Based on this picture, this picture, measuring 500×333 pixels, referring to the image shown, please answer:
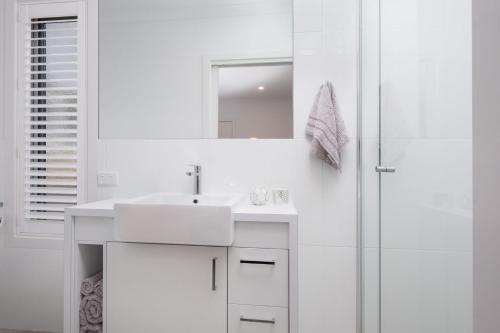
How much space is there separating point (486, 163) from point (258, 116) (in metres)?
1.28

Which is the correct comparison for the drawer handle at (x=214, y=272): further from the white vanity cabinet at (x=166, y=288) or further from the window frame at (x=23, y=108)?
the window frame at (x=23, y=108)

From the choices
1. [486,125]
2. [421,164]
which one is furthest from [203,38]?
[486,125]

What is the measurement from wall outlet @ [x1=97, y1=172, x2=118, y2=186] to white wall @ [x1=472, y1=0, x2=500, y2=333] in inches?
65.8

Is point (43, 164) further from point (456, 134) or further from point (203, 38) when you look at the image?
point (456, 134)

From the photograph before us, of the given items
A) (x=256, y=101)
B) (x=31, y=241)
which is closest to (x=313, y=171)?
(x=256, y=101)

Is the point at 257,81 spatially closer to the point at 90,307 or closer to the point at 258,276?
the point at 258,276

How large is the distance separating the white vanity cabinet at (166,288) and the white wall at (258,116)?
0.71m

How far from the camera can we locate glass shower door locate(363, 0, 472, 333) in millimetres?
502

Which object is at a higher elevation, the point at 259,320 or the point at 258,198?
the point at 258,198

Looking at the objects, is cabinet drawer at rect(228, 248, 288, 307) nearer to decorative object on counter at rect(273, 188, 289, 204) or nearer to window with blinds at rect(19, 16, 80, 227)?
decorative object on counter at rect(273, 188, 289, 204)

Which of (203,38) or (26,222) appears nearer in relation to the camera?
(203,38)

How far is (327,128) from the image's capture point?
1415 millimetres

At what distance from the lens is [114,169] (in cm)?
164

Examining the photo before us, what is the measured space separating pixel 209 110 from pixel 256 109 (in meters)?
0.27
